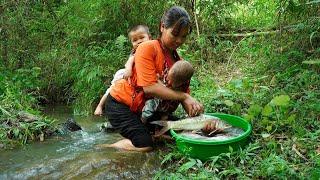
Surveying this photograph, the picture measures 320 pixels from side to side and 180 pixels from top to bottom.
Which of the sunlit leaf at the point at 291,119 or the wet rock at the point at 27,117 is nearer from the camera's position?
the sunlit leaf at the point at 291,119

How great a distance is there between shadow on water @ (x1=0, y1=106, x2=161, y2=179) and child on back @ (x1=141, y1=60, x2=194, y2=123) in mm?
365

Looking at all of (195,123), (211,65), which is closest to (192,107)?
(195,123)

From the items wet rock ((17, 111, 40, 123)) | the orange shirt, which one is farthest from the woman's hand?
wet rock ((17, 111, 40, 123))

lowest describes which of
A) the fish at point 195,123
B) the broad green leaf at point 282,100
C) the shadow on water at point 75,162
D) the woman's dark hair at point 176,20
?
the shadow on water at point 75,162

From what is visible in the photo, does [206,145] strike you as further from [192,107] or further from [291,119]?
[291,119]

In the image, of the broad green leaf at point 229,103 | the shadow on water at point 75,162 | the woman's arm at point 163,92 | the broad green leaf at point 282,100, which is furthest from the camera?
the broad green leaf at point 229,103

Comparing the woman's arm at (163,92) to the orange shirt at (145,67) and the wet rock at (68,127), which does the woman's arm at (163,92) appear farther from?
the wet rock at (68,127)

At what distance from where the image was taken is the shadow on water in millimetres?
3779

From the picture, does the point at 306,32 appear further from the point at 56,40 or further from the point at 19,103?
the point at 56,40

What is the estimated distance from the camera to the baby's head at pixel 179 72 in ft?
12.7

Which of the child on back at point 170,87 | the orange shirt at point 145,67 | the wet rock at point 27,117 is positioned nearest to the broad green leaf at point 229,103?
the child on back at point 170,87

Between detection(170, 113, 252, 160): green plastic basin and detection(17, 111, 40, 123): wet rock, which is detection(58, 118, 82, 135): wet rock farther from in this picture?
Result: detection(170, 113, 252, 160): green plastic basin

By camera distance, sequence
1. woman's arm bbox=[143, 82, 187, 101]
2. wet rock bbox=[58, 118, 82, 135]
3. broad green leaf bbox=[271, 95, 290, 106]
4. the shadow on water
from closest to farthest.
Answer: the shadow on water → woman's arm bbox=[143, 82, 187, 101] → broad green leaf bbox=[271, 95, 290, 106] → wet rock bbox=[58, 118, 82, 135]

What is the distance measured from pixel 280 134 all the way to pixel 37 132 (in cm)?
275
